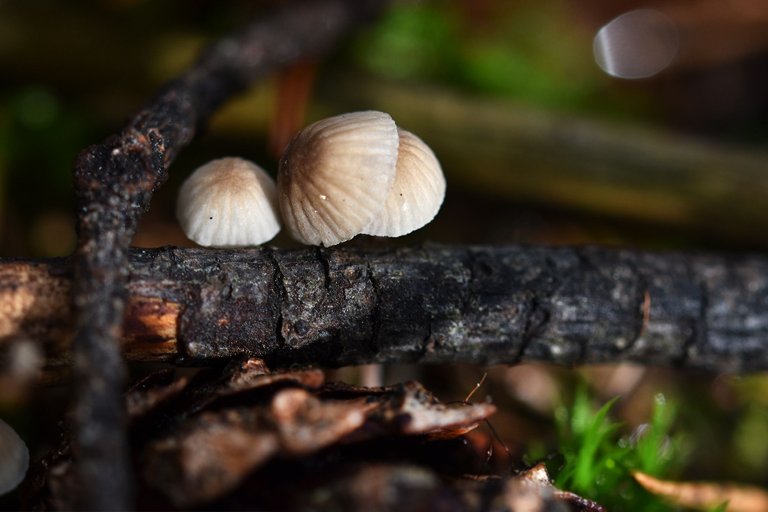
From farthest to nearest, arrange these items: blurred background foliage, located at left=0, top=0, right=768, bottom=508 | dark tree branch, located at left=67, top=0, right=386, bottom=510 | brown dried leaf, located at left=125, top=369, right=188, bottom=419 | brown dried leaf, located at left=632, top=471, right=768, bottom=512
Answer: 1. blurred background foliage, located at left=0, top=0, right=768, bottom=508
2. brown dried leaf, located at left=632, top=471, right=768, bottom=512
3. brown dried leaf, located at left=125, top=369, right=188, bottom=419
4. dark tree branch, located at left=67, top=0, right=386, bottom=510

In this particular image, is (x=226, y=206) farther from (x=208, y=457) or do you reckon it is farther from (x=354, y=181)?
(x=208, y=457)

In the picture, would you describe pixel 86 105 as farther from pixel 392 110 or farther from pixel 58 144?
pixel 392 110

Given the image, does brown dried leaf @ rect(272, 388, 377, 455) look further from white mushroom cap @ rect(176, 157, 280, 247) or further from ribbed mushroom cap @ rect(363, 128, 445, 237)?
white mushroom cap @ rect(176, 157, 280, 247)

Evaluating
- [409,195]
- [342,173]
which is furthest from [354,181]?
[409,195]

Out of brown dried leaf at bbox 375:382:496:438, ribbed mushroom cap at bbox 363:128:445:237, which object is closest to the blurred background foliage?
ribbed mushroom cap at bbox 363:128:445:237

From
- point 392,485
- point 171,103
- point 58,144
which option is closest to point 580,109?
point 171,103

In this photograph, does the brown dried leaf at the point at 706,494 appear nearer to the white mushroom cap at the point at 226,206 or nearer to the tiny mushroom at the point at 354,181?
the tiny mushroom at the point at 354,181
